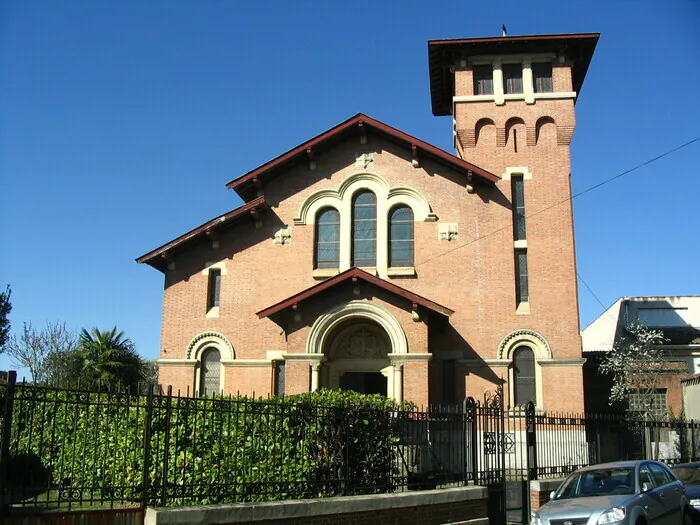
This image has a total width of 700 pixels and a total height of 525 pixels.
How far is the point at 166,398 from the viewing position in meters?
10.9

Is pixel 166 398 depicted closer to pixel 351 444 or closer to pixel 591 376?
pixel 351 444

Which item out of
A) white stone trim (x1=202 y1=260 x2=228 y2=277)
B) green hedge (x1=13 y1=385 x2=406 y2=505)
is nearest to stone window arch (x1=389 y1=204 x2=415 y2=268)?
white stone trim (x1=202 y1=260 x2=228 y2=277)

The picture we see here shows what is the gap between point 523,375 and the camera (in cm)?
2342

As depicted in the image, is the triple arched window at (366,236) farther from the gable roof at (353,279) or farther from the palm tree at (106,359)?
the palm tree at (106,359)

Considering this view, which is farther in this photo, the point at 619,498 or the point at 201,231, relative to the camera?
the point at 201,231

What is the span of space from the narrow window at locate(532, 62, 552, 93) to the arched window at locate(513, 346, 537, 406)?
9.21 meters

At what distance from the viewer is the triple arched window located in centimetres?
2453

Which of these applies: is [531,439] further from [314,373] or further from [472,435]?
[314,373]

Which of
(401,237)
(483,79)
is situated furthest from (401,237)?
(483,79)

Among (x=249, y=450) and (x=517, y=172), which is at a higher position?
(x=517, y=172)

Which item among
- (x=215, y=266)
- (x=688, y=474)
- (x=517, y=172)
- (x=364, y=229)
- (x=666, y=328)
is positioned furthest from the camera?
(x=666, y=328)

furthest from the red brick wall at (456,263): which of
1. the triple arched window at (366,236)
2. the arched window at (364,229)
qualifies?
the arched window at (364,229)

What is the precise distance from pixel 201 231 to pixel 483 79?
1132 cm

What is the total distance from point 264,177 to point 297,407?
13906 mm
